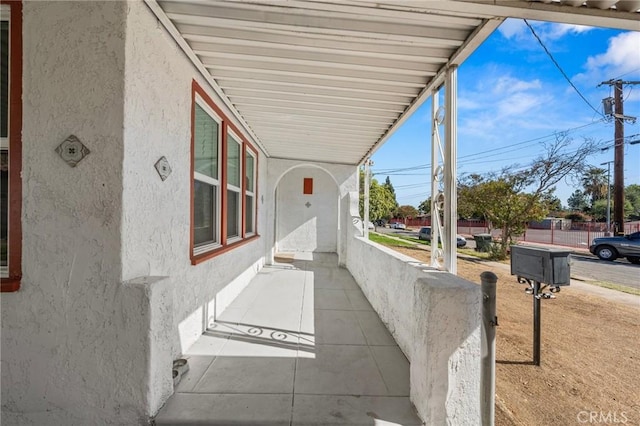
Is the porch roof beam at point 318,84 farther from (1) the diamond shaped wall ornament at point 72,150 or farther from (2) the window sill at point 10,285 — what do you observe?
(2) the window sill at point 10,285

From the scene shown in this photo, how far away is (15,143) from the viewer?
1.93 metres

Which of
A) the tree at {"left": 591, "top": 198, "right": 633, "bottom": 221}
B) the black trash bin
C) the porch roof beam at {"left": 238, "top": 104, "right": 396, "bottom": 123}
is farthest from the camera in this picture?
the tree at {"left": 591, "top": 198, "right": 633, "bottom": 221}

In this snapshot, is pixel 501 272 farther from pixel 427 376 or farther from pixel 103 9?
pixel 103 9

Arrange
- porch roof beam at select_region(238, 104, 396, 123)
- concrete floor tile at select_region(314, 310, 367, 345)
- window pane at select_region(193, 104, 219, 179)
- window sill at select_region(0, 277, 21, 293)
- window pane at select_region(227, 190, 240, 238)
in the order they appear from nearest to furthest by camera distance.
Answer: window sill at select_region(0, 277, 21, 293)
concrete floor tile at select_region(314, 310, 367, 345)
window pane at select_region(193, 104, 219, 179)
porch roof beam at select_region(238, 104, 396, 123)
window pane at select_region(227, 190, 240, 238)

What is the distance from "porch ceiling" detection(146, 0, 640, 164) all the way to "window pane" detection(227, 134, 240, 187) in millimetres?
713

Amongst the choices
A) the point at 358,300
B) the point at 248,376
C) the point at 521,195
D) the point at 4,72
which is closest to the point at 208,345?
the point at 248,376

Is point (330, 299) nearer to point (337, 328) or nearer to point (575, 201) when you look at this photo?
point (337, 328)

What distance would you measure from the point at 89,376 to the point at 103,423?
1.11 ft

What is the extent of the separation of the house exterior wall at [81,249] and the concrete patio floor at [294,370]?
0.47 m

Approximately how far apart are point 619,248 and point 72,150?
61.3ft

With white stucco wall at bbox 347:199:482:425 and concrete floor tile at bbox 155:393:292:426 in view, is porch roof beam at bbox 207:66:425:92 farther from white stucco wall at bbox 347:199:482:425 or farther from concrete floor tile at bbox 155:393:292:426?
concrete floor tile at bbox 155:393:292:426

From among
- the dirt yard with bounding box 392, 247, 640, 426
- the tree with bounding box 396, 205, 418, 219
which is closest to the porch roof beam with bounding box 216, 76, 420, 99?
the dirt yard with bounding box 392, 247, 640, 426

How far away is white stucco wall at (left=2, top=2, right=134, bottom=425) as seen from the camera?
6.22 ft

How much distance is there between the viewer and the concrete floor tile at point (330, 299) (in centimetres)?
455
